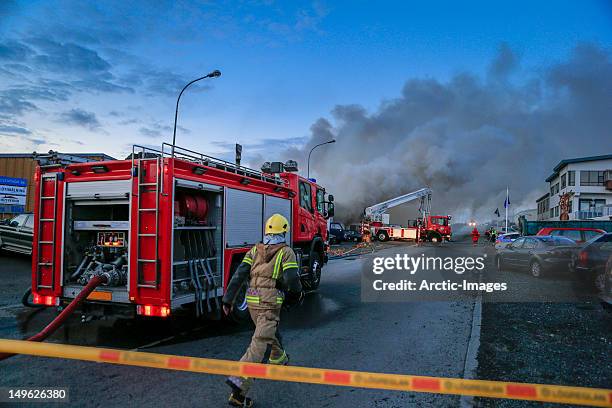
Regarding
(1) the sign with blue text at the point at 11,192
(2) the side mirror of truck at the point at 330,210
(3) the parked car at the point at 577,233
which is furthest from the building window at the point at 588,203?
(1) the sign with blue text at the point at 11,192

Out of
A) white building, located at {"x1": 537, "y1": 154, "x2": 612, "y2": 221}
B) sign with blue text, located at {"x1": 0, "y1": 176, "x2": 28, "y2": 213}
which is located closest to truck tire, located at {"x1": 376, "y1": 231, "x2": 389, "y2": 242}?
white building, located at {"x1": 537, "y1": 154, "x2": 612, "y2": 221}

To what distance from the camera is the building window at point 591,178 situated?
51562mm

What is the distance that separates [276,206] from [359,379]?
5737 mm

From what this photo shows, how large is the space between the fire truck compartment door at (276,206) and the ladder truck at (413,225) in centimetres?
3130

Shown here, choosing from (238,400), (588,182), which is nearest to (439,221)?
(588,182)

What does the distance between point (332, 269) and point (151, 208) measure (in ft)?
35.2

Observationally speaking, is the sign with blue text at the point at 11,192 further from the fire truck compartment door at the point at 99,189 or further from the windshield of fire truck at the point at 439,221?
the windshield of fire truck at the point at 439,221

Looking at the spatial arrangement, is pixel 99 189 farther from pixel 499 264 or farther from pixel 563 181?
pixel 563 181

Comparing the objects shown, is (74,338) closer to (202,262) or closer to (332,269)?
(202,262)

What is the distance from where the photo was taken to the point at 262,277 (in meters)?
4.14

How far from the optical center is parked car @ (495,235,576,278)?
12445 millimetres

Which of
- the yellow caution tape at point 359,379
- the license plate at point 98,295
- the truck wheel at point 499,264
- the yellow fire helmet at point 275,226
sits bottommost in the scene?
the truck wheel at point 499,264

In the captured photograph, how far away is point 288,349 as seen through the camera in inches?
222

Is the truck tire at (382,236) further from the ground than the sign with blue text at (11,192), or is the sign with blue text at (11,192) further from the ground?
the sign with blue text at (11,192)
